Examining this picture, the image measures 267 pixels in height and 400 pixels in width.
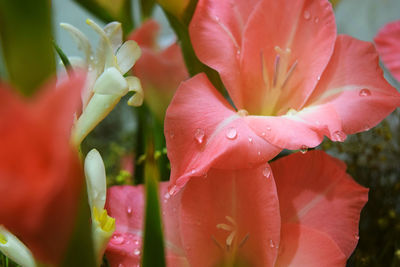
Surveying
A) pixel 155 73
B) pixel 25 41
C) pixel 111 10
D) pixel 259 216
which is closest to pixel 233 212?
pixel 259 216

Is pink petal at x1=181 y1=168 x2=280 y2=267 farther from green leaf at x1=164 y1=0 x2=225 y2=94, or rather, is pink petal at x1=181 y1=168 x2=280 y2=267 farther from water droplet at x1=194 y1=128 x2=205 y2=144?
green leaf at x1=164 y1=0 x2=225 y2=94

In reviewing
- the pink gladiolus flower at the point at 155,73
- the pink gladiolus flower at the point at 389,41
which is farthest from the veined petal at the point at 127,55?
the pink gladiolus flower at the point at 389,41

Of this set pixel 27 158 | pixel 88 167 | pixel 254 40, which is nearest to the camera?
pixel 27 158

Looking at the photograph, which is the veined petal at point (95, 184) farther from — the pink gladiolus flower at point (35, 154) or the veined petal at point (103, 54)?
the pink gladiolus flower at point (35, 154)

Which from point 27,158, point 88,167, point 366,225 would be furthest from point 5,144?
point 366,225

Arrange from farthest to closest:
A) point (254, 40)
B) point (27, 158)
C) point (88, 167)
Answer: point (254, 40)
point (88, 167)
point (27, 158)

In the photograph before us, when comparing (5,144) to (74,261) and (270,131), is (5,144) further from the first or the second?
(270,131)
